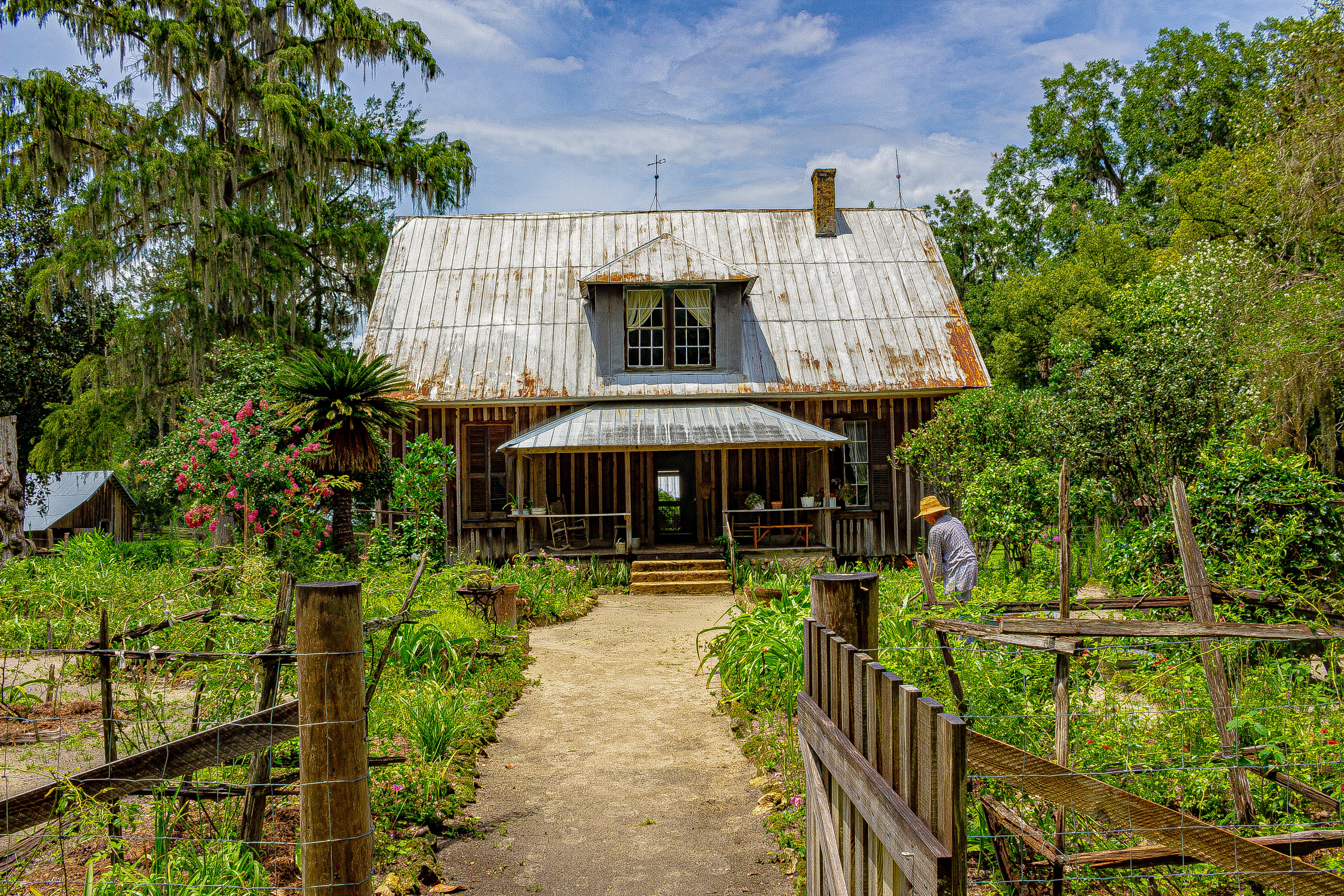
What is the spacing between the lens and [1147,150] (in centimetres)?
2805

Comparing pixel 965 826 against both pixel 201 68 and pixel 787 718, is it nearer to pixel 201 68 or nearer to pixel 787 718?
pixel 787 718

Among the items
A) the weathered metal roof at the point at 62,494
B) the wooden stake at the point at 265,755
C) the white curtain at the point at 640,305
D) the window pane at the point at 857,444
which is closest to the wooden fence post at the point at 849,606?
the wooden stake at the point at 265,755

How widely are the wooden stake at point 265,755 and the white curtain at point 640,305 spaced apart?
44.1 ft

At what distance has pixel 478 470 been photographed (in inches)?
643

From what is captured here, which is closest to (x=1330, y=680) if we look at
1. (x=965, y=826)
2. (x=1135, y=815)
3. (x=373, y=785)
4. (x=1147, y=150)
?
(x=1135, y=815)

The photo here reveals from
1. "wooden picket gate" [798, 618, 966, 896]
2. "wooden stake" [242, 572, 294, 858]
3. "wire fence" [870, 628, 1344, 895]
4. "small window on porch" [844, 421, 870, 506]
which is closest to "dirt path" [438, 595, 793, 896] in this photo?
"wooden stake" [242, 572, 294, 858]

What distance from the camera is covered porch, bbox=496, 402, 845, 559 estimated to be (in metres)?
14.5

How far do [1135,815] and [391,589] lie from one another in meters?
7.49

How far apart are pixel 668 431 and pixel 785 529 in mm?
3456

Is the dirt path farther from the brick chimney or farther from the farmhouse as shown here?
the brick chimney

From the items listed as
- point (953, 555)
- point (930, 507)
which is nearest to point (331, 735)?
point (953, 555)

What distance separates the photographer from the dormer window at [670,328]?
16766mm

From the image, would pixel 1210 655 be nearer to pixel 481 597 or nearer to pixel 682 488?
pixel 481 597

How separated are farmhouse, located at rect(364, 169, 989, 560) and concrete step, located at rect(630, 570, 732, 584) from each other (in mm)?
717
